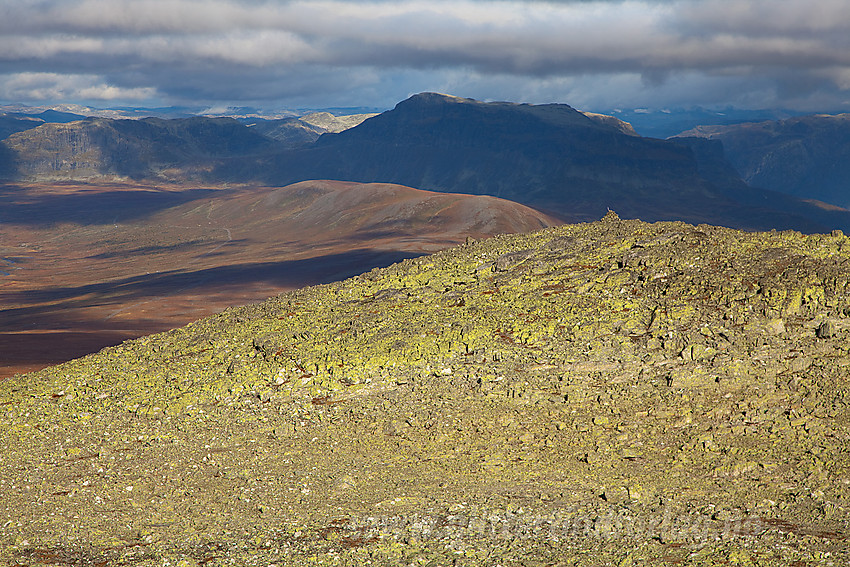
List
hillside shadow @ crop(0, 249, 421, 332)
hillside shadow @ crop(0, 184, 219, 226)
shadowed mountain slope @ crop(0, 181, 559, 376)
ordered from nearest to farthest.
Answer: shadowed mountain slope @ crop(0, 181, 559, 376)
hillside shadow @ crop(0, 249, 421, 332)
hillside shadow @ crop(0, 184, 219, 226)

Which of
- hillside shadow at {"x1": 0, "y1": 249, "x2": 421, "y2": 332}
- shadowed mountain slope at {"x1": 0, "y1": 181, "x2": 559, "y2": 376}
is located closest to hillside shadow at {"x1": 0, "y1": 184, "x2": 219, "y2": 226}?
shadowed mountain slope at {"x1": 0, "y1": 181, "x2": 559, "y2": 376}

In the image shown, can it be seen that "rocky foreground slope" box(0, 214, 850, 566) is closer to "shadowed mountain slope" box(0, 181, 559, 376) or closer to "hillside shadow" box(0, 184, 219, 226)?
"shadowed mountain slope" box(0, 181, 559, 376)

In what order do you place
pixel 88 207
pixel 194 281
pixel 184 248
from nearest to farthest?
1. pixel 194 281
2. pixel 184 248
3. pixel 88 207

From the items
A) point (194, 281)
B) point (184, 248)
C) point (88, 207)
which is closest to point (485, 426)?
point (194, 281)

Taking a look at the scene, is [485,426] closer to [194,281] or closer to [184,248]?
[194,281]

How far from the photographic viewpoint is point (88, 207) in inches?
7111

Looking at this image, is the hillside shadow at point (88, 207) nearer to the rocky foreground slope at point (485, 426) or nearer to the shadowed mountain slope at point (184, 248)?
the shadowed mountain slope at point (184, 248)

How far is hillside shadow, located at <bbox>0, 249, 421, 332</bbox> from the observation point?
7869 centimetres

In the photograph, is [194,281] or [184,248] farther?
[184,248]

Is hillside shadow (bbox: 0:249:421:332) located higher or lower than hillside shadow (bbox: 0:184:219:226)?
lower

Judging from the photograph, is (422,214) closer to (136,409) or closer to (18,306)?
(18,306)

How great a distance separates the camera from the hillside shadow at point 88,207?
167375mm

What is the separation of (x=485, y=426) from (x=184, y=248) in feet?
379

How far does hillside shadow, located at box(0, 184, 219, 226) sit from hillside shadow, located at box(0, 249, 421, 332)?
251 ft
